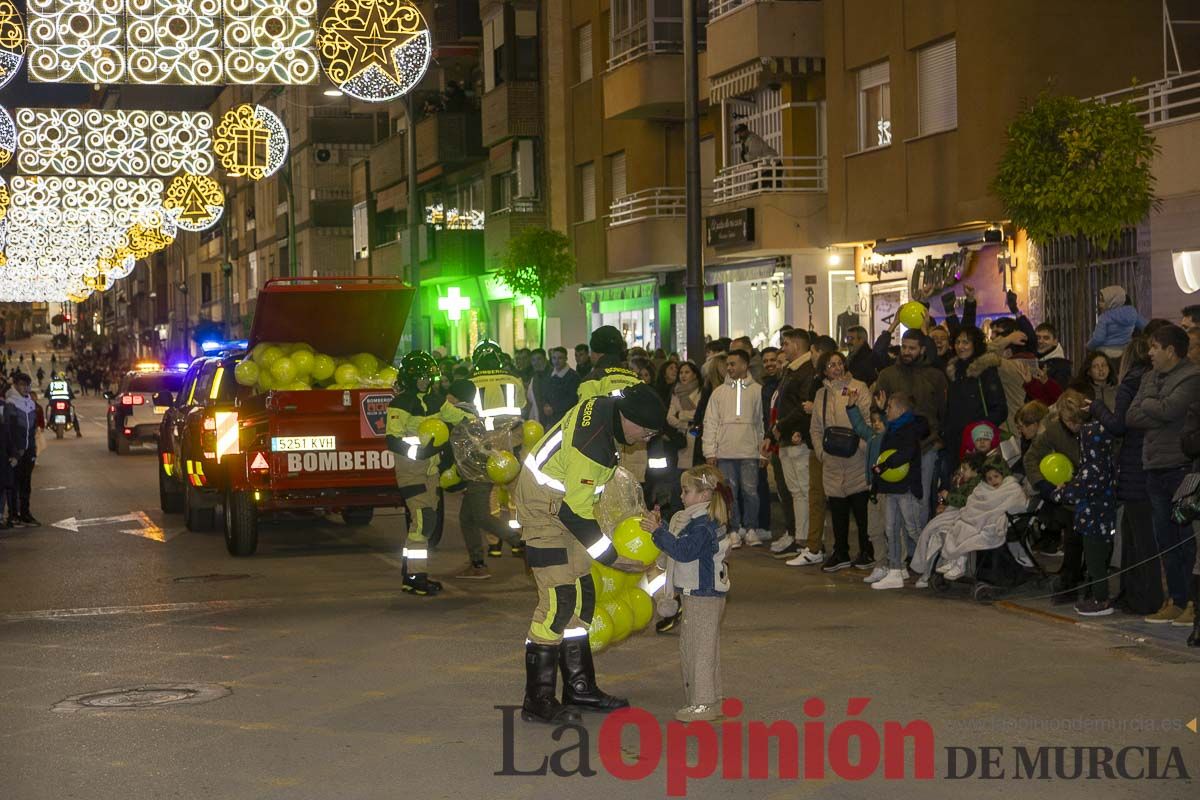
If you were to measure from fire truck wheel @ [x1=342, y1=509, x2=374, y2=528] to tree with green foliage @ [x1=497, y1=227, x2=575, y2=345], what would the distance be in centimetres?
1752

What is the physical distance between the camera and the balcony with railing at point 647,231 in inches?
1325

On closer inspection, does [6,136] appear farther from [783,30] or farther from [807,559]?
[807,559]

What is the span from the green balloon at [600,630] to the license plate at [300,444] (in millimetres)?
7499

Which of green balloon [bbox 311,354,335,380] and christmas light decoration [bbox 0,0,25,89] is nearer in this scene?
green balloon [bbox 311,354,335,380]

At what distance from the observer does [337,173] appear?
69625 mm

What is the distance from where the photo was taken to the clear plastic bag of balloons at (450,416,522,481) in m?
13.9

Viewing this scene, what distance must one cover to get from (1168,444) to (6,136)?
18688 mm

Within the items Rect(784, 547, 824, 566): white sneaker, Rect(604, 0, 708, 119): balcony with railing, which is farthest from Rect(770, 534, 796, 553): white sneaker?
Rect(604, 0, 708, 119): balcony with railing

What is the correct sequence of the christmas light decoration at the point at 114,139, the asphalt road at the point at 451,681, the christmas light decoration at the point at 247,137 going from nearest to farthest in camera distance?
the asphalt road at the point at 451,681, the christmas light decoration at the point at 247,137, the christmas light decoration at the point at 114,139

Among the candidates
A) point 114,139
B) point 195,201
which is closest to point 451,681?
point 114,139

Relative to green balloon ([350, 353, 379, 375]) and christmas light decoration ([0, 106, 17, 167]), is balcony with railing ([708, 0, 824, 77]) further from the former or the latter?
green balloon ([350, 353, 379, 375])

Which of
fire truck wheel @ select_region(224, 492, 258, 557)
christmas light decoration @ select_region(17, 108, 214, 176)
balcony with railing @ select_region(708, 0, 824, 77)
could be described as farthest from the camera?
balcony with railing @ select_region(708, 0, 824, 77)

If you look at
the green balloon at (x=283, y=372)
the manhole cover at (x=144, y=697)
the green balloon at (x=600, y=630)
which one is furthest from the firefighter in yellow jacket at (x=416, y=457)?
the green balloon at (x=600, y=630)

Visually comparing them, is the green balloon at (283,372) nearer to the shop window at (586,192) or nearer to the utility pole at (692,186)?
the utility pole at (692,186)
